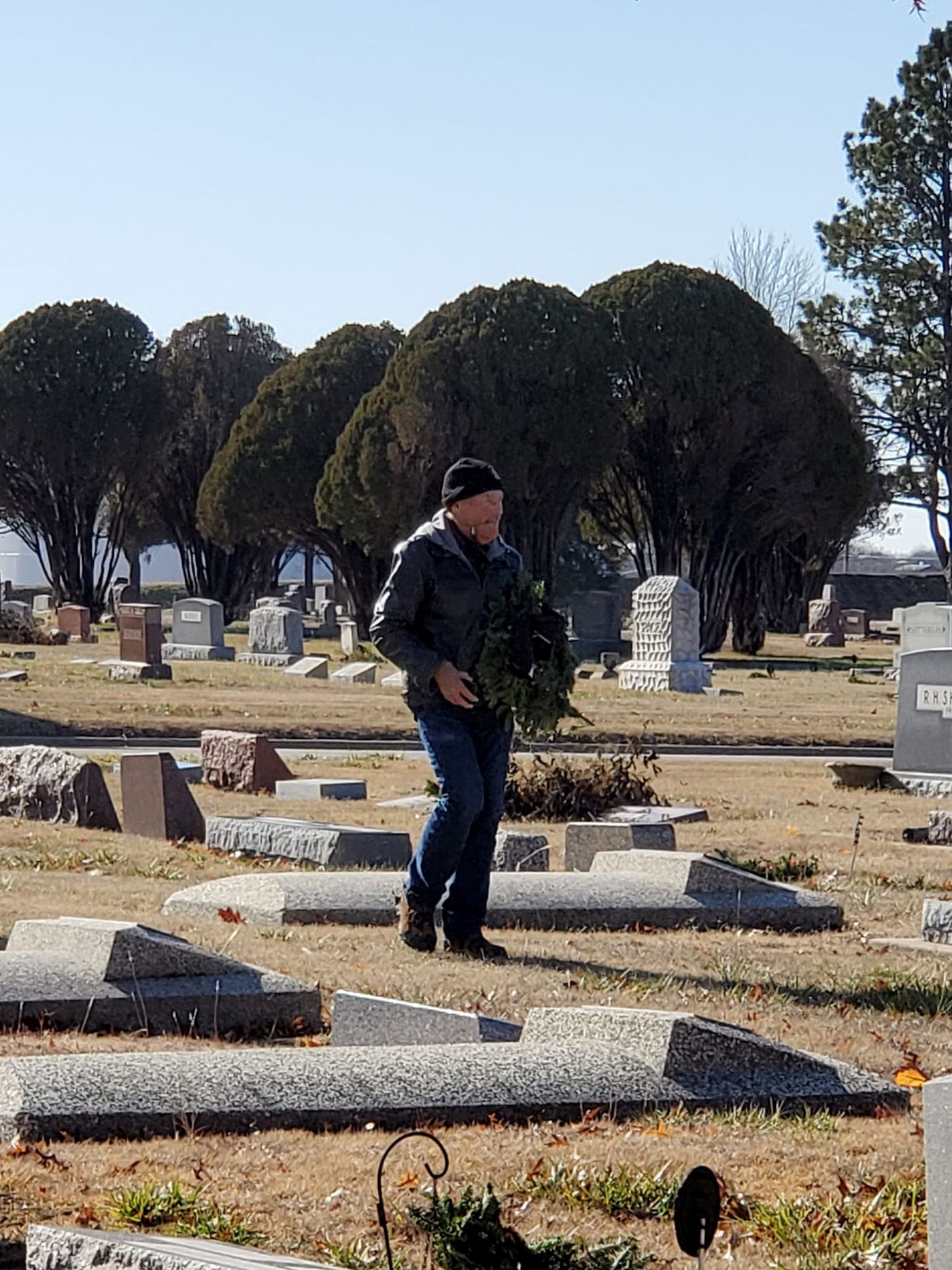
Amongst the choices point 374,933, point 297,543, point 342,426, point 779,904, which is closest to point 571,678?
point 374,933

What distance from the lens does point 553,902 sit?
916 cm

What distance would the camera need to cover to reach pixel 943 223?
2170 inches

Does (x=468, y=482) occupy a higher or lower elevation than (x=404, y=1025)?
higher

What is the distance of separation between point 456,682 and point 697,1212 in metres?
4.34

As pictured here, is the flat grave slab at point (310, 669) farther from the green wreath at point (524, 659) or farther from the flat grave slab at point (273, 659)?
the green wreath at point (524, 659)

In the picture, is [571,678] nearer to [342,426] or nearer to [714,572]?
[714,572]

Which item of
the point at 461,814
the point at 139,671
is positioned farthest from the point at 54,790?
the point at 139,671

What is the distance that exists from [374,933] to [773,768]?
11.8 meters

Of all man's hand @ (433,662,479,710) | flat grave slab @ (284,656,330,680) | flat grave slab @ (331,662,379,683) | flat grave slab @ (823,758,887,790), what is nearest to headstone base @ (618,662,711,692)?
flat grave slab @ (331,662,379,683)

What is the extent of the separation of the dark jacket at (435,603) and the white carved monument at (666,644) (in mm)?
25662

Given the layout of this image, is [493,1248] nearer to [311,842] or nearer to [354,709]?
[311,842]

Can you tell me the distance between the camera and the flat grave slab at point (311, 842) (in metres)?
10.9

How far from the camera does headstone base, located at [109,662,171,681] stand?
3384 cm

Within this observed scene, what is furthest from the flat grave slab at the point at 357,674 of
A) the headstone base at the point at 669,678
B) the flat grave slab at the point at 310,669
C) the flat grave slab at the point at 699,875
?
the flat grave slab at the point at 699,875
